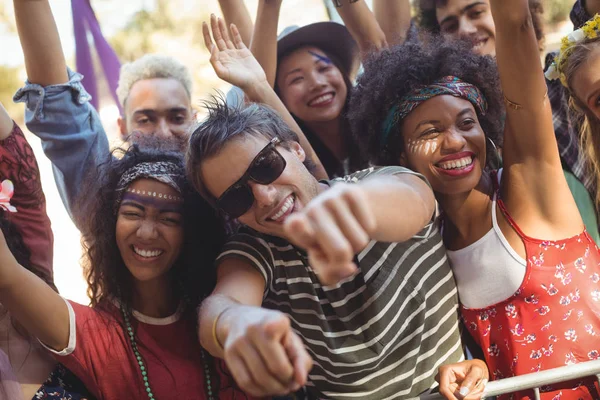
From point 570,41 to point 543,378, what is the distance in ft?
3.57

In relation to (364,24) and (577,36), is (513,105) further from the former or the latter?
(364,24)

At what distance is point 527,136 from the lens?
1.59 meters

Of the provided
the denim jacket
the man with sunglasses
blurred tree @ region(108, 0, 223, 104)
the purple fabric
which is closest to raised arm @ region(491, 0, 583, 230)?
the man with sunglasses

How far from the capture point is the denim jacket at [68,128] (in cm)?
194

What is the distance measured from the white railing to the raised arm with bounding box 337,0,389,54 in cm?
136

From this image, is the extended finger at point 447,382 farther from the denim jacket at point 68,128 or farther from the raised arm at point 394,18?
the raised arm at point 394,18

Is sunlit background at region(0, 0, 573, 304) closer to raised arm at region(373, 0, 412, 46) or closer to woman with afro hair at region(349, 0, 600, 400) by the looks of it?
raised arm at region(373, 0, 412, 46)

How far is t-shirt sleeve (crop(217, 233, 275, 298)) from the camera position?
156 centimetres

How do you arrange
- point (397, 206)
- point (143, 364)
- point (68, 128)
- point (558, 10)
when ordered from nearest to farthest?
point (397, 206)
point (143, 364)
point (68, 128)
point (558, 10)

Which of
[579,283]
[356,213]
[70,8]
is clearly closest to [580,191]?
[579,283]

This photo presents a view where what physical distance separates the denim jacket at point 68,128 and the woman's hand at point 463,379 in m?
1.26

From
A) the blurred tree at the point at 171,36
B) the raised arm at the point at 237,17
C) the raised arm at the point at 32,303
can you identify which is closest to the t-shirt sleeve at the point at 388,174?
the raised arm at the point at 32,303

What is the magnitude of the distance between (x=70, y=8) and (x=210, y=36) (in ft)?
3.33

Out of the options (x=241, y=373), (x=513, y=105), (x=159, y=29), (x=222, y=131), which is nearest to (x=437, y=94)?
(x=513, y=105)
